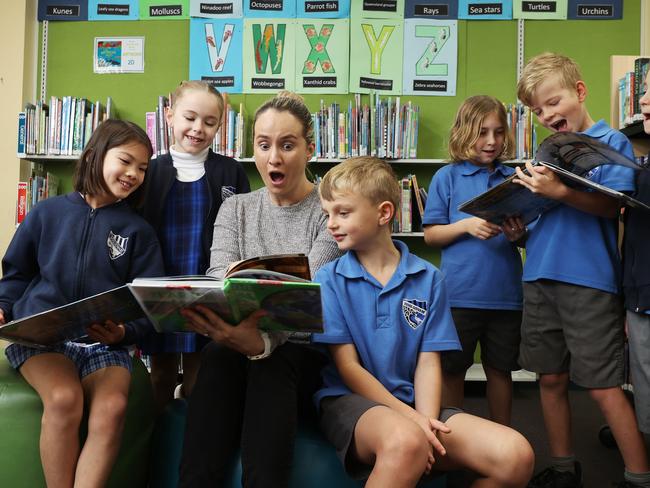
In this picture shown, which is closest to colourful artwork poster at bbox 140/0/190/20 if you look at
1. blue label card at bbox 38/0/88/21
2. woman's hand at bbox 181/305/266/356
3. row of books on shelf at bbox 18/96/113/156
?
blue label card at bbox 38/0/88/21

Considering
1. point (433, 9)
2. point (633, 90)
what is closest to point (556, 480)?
point (633, 90)

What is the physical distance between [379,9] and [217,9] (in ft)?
3.44

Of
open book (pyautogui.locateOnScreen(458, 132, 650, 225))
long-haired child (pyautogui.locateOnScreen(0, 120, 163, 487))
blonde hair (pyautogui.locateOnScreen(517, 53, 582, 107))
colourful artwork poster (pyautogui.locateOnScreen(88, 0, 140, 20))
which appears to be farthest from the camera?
colourful artwork poster (pyautogui.locateOnScreen(88, 0, 140, 20))

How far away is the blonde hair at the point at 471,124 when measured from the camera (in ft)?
6.95

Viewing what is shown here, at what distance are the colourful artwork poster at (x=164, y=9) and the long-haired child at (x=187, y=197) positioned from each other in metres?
2.17

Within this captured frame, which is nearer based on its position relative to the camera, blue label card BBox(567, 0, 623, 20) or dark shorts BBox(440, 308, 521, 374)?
dark shorts BBox(440, 308, 521, 374)

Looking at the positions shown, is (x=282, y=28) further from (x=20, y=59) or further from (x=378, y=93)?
(x=20, y=59)

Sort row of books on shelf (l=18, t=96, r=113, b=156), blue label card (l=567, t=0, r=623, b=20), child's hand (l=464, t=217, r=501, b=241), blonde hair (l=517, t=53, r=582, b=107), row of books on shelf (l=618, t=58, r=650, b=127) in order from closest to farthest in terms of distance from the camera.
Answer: blonde hair (l=517, t=53, r=582, b=107) → child's hand (l=464, t=217, r=501, b=241) → row of books on shelf (l=618, t=58, r=650, b=127) → row of books on shelf (l=18, t=96, r=113, b=156) → blue label card (l=567, t=0, r=623, b=20)

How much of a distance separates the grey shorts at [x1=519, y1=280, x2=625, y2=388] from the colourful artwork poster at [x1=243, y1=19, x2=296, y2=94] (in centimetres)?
255

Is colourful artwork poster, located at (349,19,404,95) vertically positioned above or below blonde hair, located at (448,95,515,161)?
above

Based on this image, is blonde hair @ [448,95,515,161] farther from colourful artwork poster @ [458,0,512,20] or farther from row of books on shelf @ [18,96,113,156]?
row of books on shelf @ [18,96,113,156]

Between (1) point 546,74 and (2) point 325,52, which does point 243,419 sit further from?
(2) point 325,52

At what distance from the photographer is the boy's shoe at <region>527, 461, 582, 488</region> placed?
5.85 ft

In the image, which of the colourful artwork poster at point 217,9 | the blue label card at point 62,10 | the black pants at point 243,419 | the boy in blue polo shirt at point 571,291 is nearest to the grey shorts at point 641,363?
the boy in blue polo shirt at point 571,291
